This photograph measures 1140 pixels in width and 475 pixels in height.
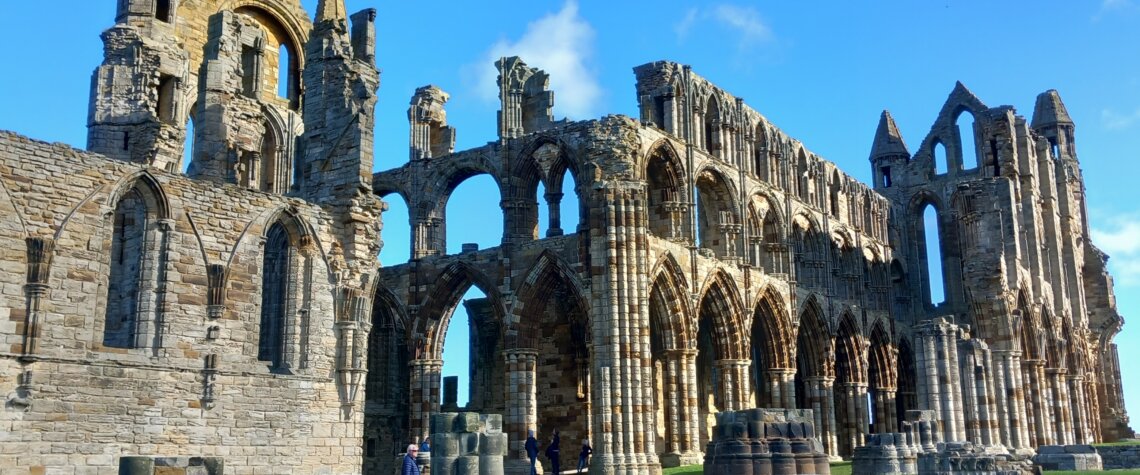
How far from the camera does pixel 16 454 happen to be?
16.7m

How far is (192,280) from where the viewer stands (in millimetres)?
19453

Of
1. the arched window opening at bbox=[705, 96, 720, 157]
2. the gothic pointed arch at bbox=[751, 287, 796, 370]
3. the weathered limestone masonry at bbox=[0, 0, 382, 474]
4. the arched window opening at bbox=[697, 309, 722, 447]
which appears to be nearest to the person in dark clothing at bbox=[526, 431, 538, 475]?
the weathered limestone masonry at bbox=[0, 0, 382, 474]

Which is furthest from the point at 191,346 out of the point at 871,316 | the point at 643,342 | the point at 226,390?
the point at 871,316

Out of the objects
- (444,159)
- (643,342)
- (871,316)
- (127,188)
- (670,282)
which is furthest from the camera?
(871,316)

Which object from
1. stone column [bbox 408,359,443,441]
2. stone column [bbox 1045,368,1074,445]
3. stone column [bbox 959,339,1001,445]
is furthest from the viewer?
stone column [bbox 1045,368,1074,445]

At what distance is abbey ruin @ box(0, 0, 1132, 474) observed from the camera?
18.2m

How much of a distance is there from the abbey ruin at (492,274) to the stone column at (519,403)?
8 centimetres

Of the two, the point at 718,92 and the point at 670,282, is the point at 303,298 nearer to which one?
the point at 670,282

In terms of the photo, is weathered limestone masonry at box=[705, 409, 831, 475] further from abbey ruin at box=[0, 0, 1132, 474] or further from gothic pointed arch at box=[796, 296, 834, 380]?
gothic pointed arch at box=[796, 296, 834, 380]

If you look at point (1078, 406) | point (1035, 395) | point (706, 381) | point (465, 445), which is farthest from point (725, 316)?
point (1078, 406)

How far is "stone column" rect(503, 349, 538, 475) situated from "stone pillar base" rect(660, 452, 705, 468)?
11.4 ft

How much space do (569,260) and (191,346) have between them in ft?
42.1

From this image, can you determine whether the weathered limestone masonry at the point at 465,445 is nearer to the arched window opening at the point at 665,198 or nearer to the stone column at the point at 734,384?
the arched window opening at the point at 665,198

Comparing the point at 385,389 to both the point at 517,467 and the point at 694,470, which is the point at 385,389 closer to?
the point at 517,467
